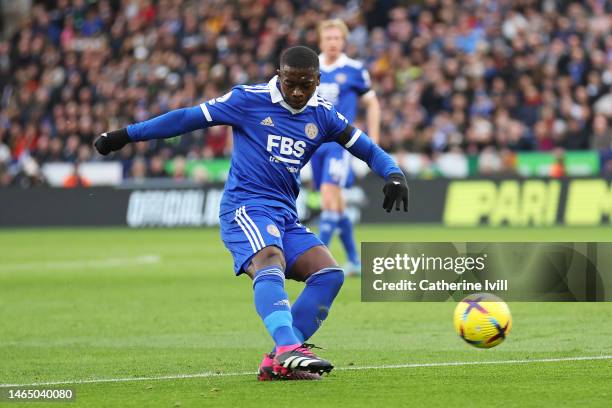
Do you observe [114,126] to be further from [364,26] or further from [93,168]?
[364,26]

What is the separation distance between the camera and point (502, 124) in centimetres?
2611

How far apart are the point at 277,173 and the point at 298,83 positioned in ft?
2.08

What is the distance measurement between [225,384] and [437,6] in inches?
940

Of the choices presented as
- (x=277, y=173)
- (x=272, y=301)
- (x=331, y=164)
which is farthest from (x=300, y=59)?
(x=331, y=164)

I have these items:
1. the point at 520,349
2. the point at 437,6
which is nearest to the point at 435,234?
the point at 437,6

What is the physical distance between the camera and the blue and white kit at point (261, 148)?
293 inches

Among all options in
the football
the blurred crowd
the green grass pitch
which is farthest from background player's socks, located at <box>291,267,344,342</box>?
the blurred crowd

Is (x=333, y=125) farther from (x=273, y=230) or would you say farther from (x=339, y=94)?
(x=339, y=94)

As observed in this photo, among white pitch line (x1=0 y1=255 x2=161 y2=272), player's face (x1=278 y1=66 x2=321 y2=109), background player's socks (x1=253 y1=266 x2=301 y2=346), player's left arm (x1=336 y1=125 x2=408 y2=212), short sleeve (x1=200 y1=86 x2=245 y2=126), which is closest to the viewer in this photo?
background player's socks (x1=253 y1=266 x2=301 y2=346)

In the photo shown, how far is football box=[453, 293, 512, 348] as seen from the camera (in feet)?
25.1

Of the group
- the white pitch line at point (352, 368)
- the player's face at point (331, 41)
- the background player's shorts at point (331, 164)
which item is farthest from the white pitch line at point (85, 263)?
the white pitch line at point (352, 368)

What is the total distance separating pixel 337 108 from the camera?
14.0 meters

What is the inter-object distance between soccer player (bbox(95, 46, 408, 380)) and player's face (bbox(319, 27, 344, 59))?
617 centimetres

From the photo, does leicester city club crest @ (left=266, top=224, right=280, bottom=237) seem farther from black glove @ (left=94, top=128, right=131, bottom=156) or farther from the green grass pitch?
black glove @ (left=94, top=128, right=131, bottom=156)
